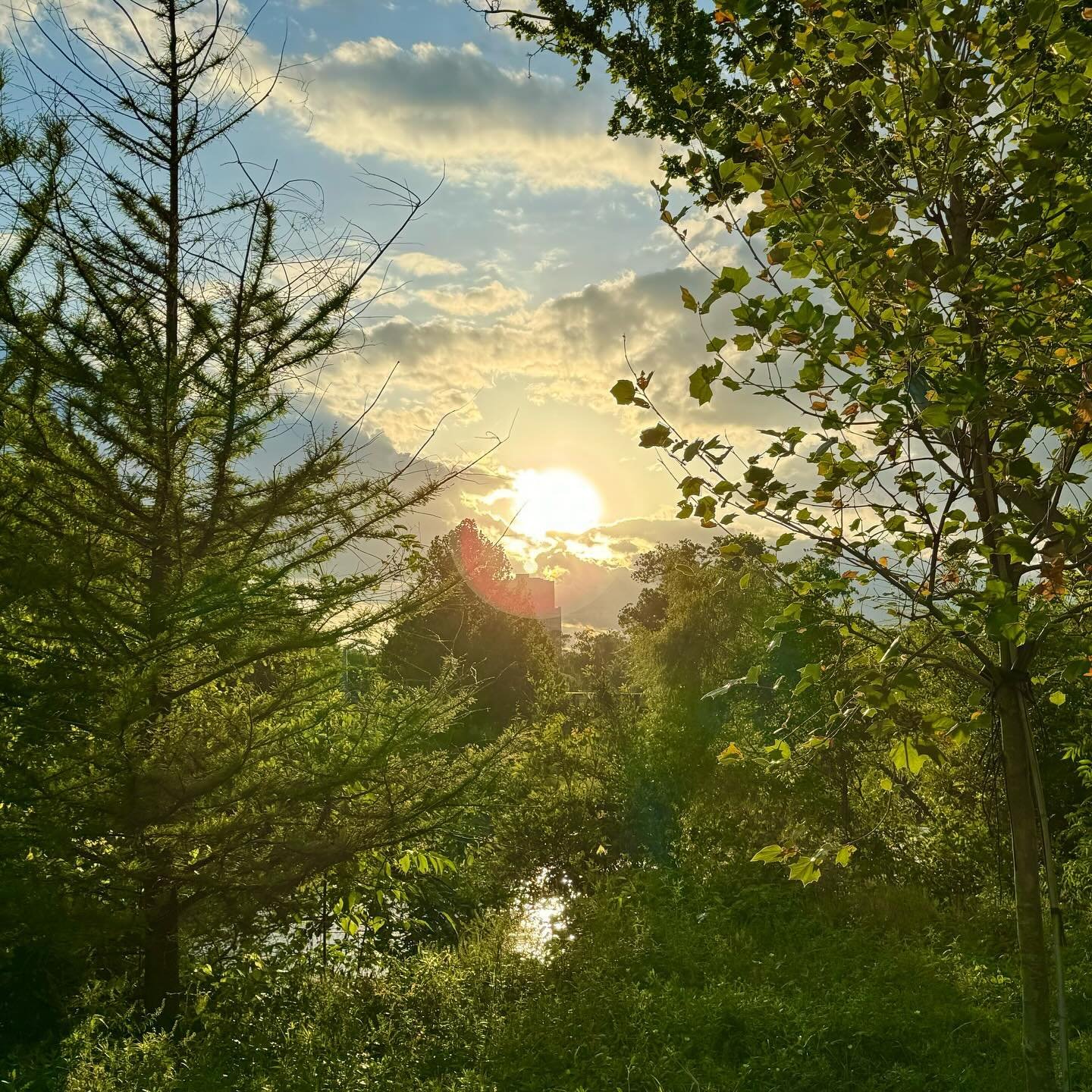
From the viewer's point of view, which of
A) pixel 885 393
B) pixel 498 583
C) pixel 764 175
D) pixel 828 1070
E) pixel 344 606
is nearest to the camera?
pixel 885 393

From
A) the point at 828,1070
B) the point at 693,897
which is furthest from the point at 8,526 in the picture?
the point at 693,897

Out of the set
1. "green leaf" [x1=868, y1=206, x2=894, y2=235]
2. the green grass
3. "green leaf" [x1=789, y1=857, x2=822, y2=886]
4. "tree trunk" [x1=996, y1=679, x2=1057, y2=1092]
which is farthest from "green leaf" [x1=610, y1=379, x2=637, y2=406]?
the green grass

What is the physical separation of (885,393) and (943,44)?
1.12 m

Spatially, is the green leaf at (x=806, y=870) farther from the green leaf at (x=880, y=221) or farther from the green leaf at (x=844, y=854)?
the green leaf at (x=880, y=221)

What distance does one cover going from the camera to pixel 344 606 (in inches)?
220

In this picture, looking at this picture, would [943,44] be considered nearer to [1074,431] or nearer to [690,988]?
[1074,431]

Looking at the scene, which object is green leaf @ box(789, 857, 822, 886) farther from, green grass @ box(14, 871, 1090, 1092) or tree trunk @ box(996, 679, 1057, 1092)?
green grass @ box(14, 871, 1090, 1092)

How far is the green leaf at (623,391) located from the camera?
2.79 meters

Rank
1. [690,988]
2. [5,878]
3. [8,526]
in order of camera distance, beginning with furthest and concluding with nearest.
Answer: [690,988] < [8,526] < [5,878]

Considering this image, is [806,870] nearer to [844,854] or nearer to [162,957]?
[844,854]

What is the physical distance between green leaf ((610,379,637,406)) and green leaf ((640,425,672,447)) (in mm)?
137

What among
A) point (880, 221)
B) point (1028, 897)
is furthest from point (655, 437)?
point (1028, 897)

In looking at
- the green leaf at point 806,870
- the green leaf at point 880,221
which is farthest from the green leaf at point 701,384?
the green leaf at point 806,870

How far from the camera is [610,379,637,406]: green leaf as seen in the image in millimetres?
2793
